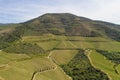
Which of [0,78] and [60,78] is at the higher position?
[0,78]

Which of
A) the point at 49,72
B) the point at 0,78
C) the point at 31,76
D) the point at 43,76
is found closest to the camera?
the point at 0,78

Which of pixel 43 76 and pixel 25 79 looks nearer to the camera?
pixel 25 79

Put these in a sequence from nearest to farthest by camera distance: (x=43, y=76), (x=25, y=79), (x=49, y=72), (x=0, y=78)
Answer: (x=0, y=78) < (x=25, y=79) < (x=43, y=76) < (x=49, y=72)

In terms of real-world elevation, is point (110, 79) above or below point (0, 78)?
below

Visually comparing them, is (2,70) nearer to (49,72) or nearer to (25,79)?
(25,79)

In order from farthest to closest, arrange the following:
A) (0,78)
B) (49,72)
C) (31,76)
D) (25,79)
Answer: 1. (49,72)
2. (31,76)
3. (25,79)
4. (0,78)

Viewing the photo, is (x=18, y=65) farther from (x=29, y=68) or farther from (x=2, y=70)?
(x=2, y=70)

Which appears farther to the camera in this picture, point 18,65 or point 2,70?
point 18,65

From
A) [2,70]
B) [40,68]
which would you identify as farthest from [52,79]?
[2,70]

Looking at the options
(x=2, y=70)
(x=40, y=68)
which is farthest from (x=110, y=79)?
(x=2, y=70)
